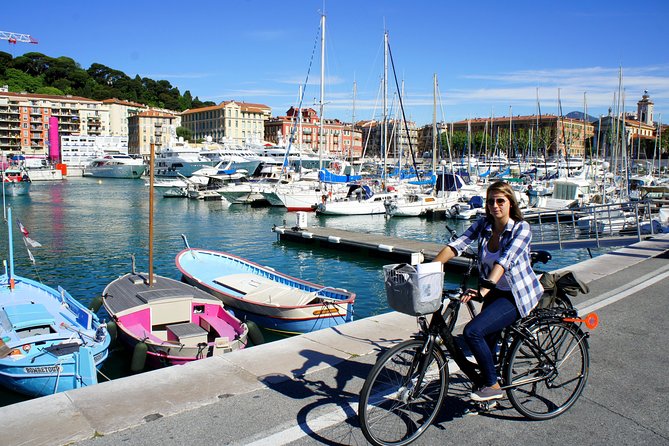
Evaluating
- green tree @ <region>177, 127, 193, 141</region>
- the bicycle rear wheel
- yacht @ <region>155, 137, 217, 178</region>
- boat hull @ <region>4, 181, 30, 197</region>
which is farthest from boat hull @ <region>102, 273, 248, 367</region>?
green tree @ <region>177, 127, 193, 141</region>

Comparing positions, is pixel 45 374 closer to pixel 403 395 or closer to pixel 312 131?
pixel 403 395

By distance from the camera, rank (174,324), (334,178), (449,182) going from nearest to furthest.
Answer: (174,324) < (449,182) < (334,178)

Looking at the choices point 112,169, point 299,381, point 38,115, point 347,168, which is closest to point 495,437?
point 299,381

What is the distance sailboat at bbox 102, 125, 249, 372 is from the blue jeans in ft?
23.6

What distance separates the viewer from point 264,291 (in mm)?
15086

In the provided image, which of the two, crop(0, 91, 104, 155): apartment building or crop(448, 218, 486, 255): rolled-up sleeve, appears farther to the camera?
crop(0, 91, 104, 155): apartment building

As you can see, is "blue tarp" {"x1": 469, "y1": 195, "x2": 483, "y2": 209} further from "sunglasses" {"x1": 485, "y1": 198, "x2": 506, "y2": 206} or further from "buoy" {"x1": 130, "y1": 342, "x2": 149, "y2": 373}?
"sunglasses" {"x1": 485, "y1": 198, "x2": 506, "y2": 206}

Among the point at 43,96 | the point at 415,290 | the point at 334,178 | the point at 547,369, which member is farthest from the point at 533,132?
the point at 415,290

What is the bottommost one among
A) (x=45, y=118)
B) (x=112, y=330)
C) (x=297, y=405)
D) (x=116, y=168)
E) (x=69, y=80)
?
(x=112, y=330)

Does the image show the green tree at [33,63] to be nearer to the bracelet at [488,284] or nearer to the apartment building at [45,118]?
the apartment building at [45,118]

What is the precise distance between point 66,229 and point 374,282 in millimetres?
24135

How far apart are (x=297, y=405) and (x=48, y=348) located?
6803 millimetres

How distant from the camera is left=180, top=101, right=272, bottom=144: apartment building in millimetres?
161000

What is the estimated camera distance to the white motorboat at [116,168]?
362 feet
